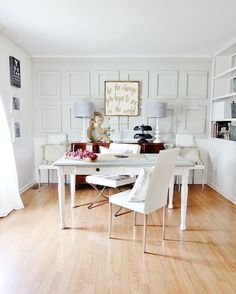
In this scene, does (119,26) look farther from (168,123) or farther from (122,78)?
(168,123)

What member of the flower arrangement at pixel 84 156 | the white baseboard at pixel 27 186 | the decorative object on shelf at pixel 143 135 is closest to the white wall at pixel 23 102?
the white baseboard at pixel 27 186

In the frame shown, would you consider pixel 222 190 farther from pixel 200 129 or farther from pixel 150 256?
pixel 150 256

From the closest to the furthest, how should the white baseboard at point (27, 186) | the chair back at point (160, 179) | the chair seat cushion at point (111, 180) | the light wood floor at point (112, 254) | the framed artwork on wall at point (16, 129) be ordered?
the light wood floor at point (112, 254), the chair back at point (160, 179), the chair seat cushion at point (111, 180), the framed artwork on wall at point (16, 129), the white baseboard at point (27, 186)

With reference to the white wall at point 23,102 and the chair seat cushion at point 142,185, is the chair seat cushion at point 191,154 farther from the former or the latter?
the white wall at point 23,102

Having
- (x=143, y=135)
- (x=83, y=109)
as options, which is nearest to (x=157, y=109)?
(x=143, y=135)

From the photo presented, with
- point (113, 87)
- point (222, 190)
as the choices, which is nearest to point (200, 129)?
point (222, 190)

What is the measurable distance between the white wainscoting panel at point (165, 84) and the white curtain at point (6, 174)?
2.73 m

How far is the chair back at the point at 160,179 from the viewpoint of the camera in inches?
86.1

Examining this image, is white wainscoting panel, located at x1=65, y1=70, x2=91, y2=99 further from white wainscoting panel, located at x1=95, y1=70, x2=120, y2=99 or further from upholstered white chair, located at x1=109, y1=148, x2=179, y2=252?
upholstered white chair, located at x1=109, y1=148, x2=179, y2=252

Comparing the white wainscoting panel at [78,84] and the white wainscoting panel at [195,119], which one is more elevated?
the white wainscoting panel at [78,84]

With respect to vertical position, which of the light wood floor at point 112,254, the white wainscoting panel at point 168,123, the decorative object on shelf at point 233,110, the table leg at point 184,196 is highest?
the decorative object on shelf at point 233,110

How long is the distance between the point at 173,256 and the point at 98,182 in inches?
52.6

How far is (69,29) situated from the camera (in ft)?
10.6

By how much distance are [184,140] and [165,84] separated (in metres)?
1.13
